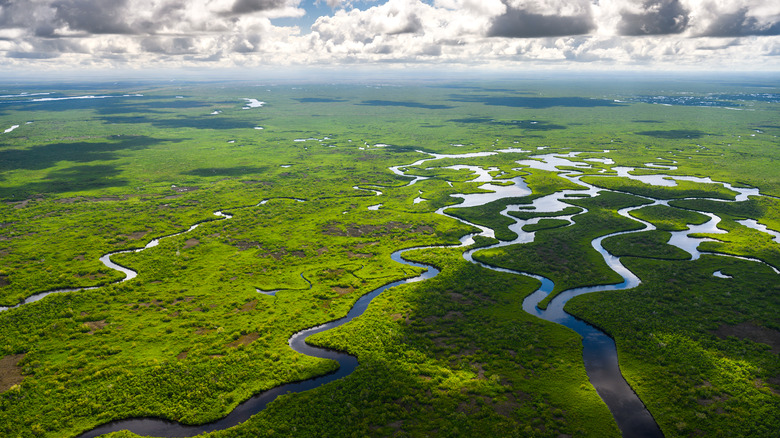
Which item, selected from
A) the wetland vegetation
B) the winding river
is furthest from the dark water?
the wetland vegetation

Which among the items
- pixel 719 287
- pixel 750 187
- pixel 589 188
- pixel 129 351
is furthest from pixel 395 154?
pixel 129 351

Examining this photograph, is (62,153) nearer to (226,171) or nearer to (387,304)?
(226,171)

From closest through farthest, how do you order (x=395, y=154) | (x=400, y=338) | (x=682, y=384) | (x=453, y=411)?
(x=453, y=411), (x=682, y=384), (x=400, y=338), (x=395, y=154)

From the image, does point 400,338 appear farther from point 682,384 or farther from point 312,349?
point 682,384

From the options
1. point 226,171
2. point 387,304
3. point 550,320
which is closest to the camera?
point 550,320

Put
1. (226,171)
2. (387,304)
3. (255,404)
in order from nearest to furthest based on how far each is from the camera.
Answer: (255,404) → (387,304) → (226,171)

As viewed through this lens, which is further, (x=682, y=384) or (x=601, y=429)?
(x=682, y=384)

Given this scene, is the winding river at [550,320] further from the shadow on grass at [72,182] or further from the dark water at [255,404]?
the shadow on grass at [72,182]

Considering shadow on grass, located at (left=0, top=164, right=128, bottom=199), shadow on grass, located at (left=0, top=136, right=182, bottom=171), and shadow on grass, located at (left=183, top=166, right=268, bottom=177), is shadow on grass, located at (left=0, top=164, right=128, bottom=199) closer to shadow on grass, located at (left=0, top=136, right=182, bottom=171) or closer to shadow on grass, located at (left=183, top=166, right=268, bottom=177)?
shadow on grass, located at (left=0, top=136, right=182, bottom=171)

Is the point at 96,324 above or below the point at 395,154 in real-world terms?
below

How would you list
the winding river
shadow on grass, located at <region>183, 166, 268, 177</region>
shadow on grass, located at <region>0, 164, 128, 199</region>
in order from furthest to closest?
1. shadow on grass, located at <region>183, 166, 268, 177</region>
2. shadow on grass, located at <region>0, 164, 128, 199</region>
3. the winding river

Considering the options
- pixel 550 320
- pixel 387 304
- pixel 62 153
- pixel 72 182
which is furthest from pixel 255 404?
pixel 62 153
